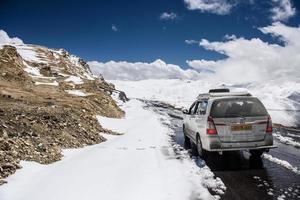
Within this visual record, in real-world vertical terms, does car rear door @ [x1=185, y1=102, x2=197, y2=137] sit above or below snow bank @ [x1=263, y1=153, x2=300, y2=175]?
above

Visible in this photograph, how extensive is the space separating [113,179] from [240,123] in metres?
3.89

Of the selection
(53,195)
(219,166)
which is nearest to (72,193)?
(53,195)

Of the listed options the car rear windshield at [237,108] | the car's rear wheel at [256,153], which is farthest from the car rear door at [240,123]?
the car's rear wheel at [256,153]

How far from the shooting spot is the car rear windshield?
35.9ft

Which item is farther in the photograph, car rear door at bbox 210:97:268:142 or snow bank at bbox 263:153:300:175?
car rear door at bbox 210:97:268:142

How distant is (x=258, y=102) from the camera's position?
1109cm

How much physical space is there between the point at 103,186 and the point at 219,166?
3.85 meters

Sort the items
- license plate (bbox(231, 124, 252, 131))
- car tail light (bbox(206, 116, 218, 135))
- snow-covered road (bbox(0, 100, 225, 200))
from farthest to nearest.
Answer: car tail light (bbox(206, 116, 218, 135)), license plate (bbox(231, 124, 252, 131)), snow-covered road (bbox(0, 100, 225, 200))

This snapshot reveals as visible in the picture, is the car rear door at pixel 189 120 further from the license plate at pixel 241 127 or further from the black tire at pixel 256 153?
the license plate at pixel 241 127

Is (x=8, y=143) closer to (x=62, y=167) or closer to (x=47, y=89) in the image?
(x=62, y=167)

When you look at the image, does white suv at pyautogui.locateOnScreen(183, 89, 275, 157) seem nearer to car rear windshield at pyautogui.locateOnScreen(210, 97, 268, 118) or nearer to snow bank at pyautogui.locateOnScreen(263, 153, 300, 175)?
car rear windshield at pyautogui.locateOnScreen(210, 97, 268, 118)

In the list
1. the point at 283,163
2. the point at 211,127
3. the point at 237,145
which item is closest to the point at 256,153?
the point at 283,163

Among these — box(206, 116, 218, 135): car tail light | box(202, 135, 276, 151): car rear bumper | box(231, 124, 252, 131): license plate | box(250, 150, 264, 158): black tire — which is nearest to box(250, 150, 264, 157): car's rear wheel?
box(250, 150, 264, 158): black tire

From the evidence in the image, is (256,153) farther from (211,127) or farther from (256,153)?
(211,127)
